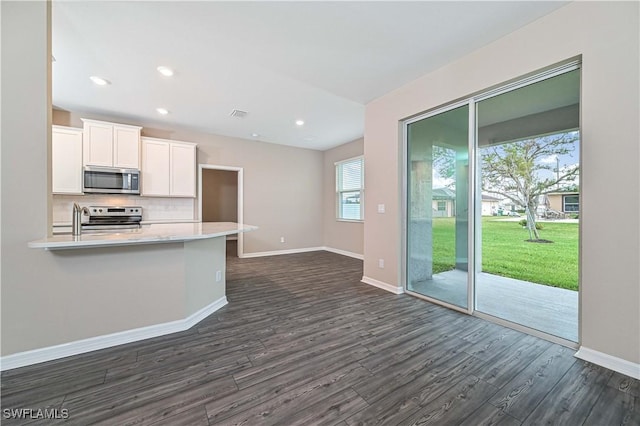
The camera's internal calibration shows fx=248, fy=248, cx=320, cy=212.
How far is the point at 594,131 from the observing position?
1881 millimetres

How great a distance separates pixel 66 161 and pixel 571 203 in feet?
21.4

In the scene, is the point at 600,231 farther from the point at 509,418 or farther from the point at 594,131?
the point at 509,418

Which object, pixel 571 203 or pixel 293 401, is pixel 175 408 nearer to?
pixel 293 401

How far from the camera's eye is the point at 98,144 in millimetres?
4066

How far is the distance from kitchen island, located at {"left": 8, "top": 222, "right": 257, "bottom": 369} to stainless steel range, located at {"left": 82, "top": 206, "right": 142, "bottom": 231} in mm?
1918

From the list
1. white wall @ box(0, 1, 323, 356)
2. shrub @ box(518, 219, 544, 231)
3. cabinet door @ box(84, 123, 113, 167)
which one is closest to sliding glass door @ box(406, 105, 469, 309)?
shrub @ box(518, 219, 544, 231)

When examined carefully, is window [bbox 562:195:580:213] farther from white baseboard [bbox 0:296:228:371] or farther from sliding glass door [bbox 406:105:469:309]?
white baseboard [bbox 0:296:228:371]

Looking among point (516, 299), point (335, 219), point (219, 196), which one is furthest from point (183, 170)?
point (516, 299)

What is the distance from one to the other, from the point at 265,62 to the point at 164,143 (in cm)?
305

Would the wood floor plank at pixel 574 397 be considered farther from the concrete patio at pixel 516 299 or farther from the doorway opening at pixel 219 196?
the doorway opening at pixel 219 196

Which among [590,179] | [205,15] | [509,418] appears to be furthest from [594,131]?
[205,15]

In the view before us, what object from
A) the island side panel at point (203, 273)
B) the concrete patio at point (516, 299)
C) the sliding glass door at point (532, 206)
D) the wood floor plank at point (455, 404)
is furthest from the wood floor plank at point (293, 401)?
the sliding glass door at point (532, 206)

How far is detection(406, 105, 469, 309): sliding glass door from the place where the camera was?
293 cm

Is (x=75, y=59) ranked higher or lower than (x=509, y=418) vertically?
higher
